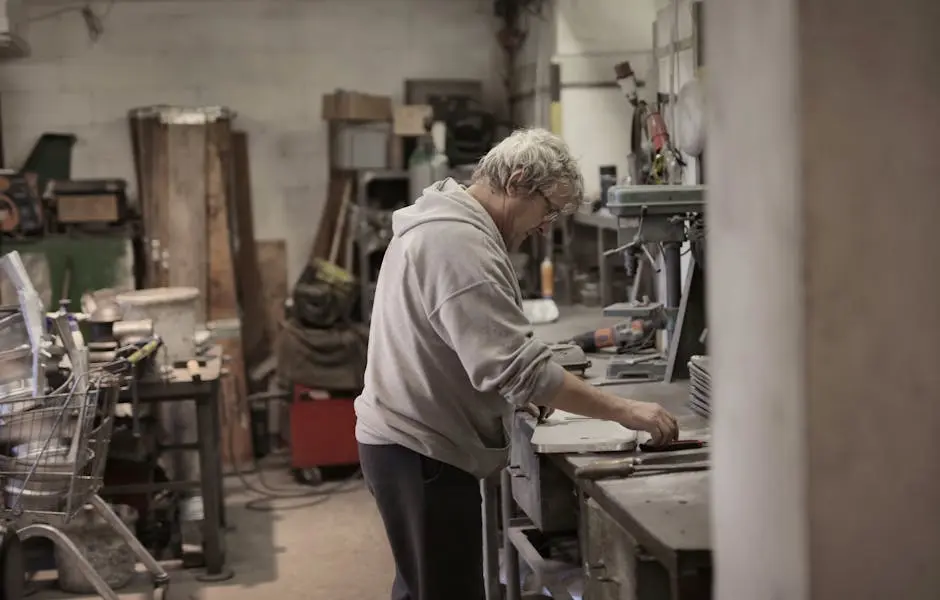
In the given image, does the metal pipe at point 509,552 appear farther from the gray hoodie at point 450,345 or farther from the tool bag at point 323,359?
the tool bag at point 323,359

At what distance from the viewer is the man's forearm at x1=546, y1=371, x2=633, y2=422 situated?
6.79 ft

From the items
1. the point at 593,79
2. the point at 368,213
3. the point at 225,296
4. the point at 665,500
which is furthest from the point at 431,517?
the point at 225,296

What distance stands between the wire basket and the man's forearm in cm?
154

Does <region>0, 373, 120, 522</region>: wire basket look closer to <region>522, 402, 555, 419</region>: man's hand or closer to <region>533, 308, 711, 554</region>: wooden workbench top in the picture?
<region>522, 402, 555, 419</region>: man's hand

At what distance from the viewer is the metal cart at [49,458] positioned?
2969 millimetres

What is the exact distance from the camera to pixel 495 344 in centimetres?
201

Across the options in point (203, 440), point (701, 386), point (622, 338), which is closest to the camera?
point (701, 386)

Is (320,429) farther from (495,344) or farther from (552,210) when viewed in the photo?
(495,344)

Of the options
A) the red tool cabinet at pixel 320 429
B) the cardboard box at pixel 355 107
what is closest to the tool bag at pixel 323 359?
the red tool cabinet at pixel 320 429

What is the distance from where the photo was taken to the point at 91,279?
5.00 meters

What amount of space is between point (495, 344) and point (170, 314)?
92.0 inches

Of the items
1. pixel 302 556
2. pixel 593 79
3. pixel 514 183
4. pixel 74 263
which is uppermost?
pixel 593 79

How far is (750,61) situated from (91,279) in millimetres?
4274

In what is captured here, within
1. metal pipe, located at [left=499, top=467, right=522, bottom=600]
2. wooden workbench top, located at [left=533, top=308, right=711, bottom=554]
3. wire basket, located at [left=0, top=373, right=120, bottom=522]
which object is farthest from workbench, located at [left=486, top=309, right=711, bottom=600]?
wire basket, located at [left=0, top=373, right=120, bottom=522]
